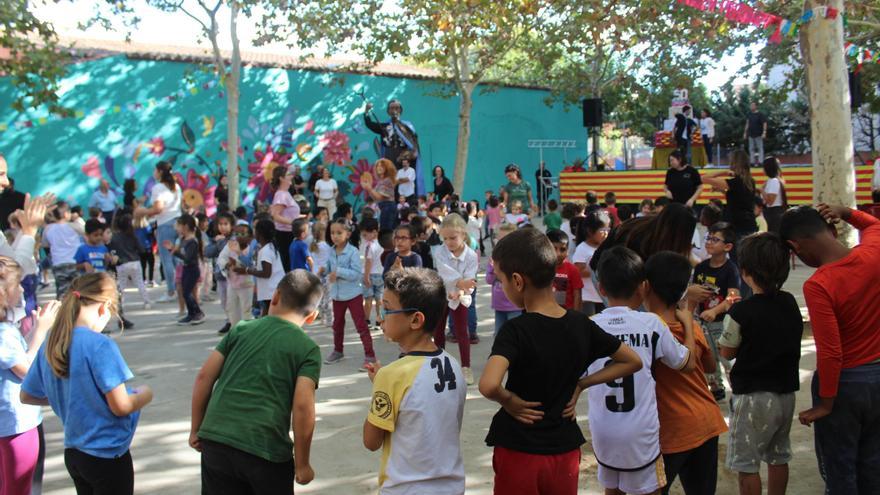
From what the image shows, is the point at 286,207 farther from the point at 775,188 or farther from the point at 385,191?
the point at 775,188

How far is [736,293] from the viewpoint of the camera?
4.81 meters

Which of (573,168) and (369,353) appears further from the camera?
(573,168)

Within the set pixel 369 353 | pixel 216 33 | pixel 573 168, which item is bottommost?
pixel 369 353

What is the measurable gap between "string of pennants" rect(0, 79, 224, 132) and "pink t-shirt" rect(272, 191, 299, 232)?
361 inches

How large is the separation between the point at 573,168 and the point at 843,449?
19564 mm

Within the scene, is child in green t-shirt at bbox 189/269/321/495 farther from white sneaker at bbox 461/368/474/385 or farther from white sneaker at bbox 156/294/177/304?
white sneaker at bbox 156/294/177/304

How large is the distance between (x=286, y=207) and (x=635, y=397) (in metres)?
7.56

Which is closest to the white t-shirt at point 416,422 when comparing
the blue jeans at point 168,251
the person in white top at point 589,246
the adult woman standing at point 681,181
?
the person in white top at point 589,246

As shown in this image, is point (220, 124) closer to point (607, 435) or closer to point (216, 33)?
point (216, 33)

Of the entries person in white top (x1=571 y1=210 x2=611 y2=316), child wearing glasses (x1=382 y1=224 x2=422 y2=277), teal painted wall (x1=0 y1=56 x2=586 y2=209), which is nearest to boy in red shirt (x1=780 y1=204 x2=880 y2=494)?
person in white top (x1=571 y1=210 x2=611 y2=316)

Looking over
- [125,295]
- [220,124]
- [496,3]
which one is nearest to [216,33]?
[220,124]

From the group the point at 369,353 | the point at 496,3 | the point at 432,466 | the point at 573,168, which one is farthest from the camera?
the point at 573,168

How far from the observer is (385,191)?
470 inches

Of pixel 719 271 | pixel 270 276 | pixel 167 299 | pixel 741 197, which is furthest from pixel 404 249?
pixel 167 299
